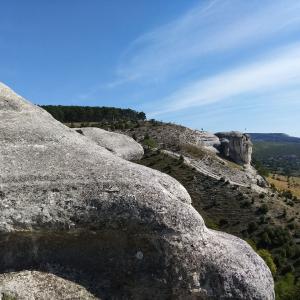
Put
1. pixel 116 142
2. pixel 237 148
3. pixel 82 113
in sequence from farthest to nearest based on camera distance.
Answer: pixel 82 113 → pixel 237 148 → pixel 116 142

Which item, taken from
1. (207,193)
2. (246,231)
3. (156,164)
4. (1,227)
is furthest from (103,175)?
(156,164)

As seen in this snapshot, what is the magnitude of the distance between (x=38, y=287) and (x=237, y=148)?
116673 millimetres

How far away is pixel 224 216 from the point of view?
89.8 meters

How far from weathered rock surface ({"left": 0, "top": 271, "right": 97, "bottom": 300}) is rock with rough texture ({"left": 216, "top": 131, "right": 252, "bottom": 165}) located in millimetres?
114762

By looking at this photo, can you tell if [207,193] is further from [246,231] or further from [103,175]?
[103,175]

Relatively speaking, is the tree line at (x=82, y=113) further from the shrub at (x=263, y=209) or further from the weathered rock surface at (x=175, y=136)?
the shrub at (x=263, y=209)

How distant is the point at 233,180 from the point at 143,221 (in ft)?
302

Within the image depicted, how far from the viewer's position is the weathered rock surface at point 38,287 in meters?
20.5

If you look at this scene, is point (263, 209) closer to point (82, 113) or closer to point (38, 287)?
point (38, 287)

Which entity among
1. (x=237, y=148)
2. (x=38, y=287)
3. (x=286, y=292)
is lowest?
(x=286, y=292)

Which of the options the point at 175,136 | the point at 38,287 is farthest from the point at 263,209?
the point at 38,287

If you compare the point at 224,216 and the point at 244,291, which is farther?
the point at 224,216

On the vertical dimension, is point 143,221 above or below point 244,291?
above

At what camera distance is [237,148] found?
440 ft
